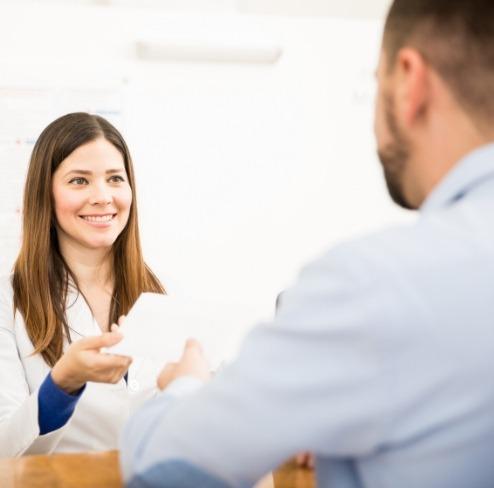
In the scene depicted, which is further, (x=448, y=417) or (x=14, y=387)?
(x=14, y=387)

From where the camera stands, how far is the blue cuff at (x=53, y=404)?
4.17 feet

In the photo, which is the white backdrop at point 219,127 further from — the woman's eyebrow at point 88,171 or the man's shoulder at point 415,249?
the man's shoulder at point 415,249

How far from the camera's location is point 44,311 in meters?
1.75

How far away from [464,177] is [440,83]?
4.4 inches

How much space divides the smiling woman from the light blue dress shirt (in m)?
1.08

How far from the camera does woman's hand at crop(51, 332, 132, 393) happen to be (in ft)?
3.83

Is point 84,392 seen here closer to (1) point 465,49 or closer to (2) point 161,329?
(2) point 161,329

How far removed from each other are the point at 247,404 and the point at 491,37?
479 mm

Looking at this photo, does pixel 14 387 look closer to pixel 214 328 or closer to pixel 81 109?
pixel 214 328

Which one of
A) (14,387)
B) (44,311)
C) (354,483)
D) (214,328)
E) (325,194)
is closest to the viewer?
(354,483)

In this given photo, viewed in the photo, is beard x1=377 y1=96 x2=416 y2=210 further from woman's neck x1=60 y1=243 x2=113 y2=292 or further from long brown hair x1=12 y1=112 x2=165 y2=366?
woman's neck x1=60 y1=243 x2=113 y2=292

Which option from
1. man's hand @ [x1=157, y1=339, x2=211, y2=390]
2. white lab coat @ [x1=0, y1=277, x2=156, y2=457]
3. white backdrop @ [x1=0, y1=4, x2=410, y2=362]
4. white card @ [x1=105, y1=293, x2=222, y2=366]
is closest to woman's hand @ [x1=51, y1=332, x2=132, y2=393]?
white card @ [x1=105, y1=293, x2=222, y2=366]

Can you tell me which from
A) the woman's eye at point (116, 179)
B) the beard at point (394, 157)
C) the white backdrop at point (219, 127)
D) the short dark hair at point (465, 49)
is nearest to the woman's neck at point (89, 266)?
the woman's eye at point (116, 179)

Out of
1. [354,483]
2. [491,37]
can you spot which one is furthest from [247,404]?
[491,37]
